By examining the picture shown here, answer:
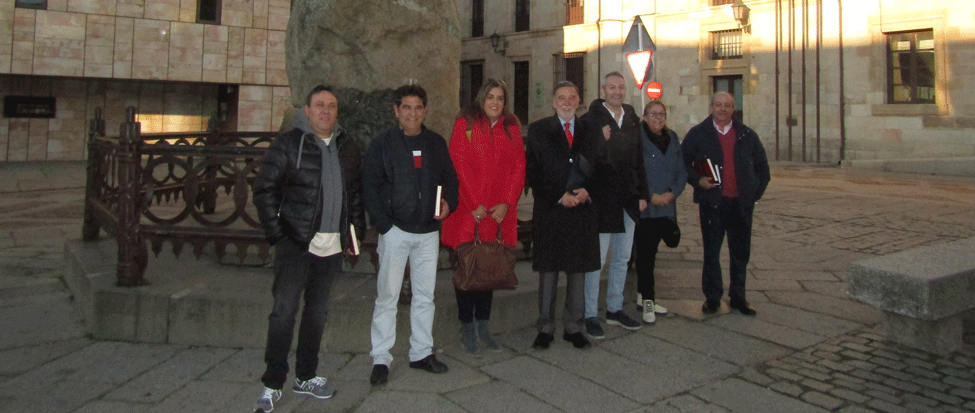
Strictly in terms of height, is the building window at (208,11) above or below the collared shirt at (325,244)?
above

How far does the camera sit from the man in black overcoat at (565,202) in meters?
4.36

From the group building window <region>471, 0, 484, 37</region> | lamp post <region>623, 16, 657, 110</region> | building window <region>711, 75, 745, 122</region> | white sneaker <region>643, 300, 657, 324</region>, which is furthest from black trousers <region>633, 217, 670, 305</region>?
building window <region>471, 0, 484, 37</region>

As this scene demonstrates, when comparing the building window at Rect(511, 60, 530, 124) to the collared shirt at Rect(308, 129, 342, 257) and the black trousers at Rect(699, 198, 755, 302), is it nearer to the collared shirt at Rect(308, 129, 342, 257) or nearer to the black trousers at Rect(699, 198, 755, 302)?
the black trousers at Rect(699, 198, 755, 302)

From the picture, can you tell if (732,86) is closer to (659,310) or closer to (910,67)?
(910,67)

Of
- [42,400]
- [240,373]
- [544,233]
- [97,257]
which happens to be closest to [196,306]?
[240,373]

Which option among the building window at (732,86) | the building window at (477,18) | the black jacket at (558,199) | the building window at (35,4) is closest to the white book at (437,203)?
the black jacket at (558,199)

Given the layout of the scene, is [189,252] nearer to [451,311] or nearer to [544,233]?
[451,311]

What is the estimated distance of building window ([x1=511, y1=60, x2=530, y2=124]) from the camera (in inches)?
1155

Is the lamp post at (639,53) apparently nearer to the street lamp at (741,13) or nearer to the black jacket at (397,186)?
the black jacket at (397,186)

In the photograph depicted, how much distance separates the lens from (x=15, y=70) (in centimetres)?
1594

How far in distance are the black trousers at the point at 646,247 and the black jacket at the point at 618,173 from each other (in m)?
0.43

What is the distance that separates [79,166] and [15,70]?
7.74 ft

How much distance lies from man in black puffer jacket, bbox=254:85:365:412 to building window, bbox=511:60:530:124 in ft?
85.4

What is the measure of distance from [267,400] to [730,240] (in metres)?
3.30
